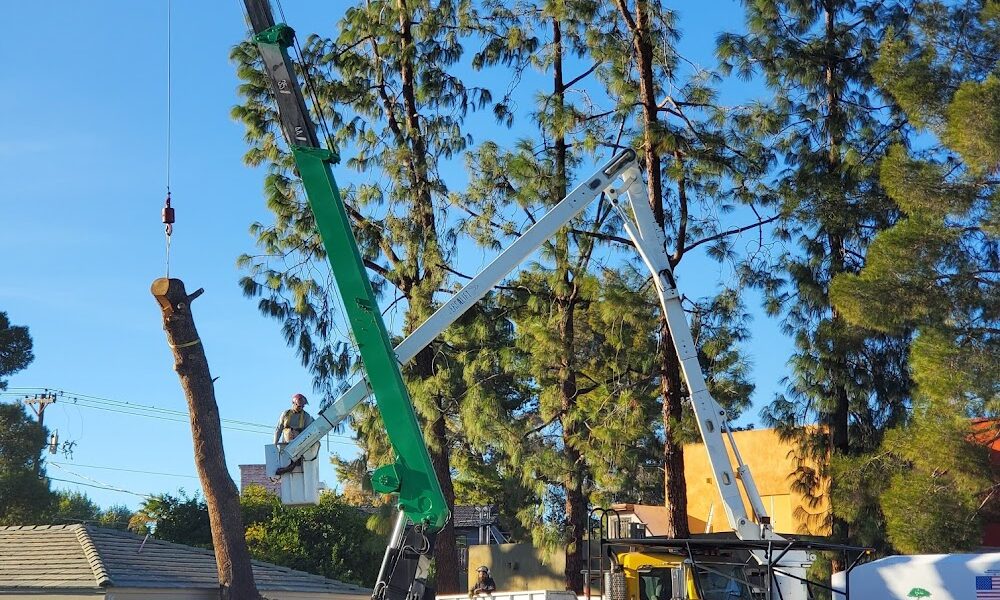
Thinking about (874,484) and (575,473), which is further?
(575,473)

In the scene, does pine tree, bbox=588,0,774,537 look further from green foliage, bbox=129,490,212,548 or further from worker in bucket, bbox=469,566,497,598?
green foliage, bbox=129,490,212,548

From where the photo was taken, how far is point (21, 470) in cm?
5347

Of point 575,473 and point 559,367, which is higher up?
point 559,367

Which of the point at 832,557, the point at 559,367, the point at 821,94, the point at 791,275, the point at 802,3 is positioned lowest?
the point at 832,557

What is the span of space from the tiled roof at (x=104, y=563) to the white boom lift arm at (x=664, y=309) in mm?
6490

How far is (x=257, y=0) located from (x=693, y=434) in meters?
11.6

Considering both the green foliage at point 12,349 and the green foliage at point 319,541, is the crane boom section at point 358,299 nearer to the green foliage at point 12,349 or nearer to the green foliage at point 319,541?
the green foliage at point 319,541

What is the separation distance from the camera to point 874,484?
72.0 ft

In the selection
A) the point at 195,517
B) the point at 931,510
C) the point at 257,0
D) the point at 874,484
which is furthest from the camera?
the point at 195,517

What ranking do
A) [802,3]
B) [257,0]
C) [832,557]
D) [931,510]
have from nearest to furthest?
1. [257,0]
2. [931,510]
3. [832,557]
4. [802,3]

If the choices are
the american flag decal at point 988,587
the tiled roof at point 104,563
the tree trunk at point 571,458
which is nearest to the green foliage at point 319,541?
the tiled roof at point 104,563

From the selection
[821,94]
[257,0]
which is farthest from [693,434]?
[257,0]

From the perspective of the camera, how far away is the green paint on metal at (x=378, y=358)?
14.1 metres

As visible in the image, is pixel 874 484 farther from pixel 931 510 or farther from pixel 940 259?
pixel 940 259
